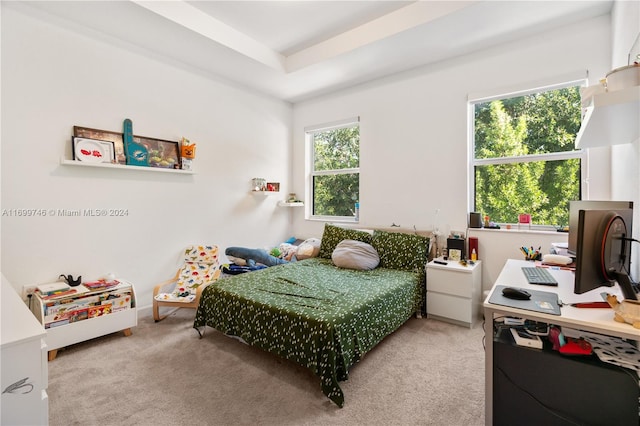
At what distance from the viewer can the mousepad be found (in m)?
1.31

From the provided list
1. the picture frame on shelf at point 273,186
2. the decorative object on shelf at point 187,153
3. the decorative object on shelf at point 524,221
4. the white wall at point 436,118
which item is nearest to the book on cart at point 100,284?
the decorative object on shelf at point 187,153

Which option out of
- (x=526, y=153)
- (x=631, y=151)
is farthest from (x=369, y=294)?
(x=526, y=153)

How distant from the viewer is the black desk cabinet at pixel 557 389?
48.8 inches

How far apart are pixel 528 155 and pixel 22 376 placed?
4.02 metres

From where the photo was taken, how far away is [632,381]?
1.21 m

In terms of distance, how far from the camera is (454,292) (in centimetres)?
296

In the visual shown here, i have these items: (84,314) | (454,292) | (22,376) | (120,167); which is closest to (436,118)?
(454,292)

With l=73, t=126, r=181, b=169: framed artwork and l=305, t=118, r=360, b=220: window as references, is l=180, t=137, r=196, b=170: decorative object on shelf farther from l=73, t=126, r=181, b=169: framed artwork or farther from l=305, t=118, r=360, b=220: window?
l=305, t=118, r=360, b=220: window

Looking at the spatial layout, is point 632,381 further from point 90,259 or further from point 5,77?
point 5,77

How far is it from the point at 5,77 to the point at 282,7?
94.7 inches

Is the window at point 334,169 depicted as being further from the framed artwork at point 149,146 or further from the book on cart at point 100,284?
the book on cart at point 100,284

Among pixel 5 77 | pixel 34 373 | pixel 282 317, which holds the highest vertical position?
pixel 5 77

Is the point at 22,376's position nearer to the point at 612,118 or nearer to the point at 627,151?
the point at 612,118

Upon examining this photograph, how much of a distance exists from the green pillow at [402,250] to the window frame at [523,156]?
76 cm
